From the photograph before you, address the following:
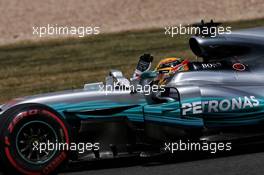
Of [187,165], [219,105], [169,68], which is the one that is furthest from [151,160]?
[169,68]

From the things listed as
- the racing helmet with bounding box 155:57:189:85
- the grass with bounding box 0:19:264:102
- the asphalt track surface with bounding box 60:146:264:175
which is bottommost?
the asphalt track surface with bounding box 60:146:264:175

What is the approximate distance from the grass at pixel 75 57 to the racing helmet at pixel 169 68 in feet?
16.8

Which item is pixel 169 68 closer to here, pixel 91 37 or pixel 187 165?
pixel 187 165

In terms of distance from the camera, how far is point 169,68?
7.79 metres

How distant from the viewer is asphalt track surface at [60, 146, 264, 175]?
6.41 meters

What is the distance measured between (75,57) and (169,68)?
386 inches

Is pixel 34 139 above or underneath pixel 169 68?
underneath

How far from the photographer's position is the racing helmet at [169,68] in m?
7.53

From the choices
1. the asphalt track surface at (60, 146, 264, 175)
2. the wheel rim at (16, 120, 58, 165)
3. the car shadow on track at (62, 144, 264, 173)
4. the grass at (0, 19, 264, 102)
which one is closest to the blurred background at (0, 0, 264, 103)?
the grass at (0, 19, 264, 102)

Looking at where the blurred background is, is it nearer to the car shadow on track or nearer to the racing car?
the car shadow on track

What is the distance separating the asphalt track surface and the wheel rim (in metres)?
0.46

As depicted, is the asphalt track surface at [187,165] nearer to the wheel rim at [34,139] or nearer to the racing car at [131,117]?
the racing car at [131,117]

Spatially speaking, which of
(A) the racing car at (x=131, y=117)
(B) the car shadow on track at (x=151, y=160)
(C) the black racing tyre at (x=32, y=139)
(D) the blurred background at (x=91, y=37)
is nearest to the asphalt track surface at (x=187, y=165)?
(B) the car shadow on track at (x=151, y=160)

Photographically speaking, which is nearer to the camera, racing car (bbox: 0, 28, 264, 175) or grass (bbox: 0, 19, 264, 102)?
racing car (bbox: 0, 28, 264, 175)
